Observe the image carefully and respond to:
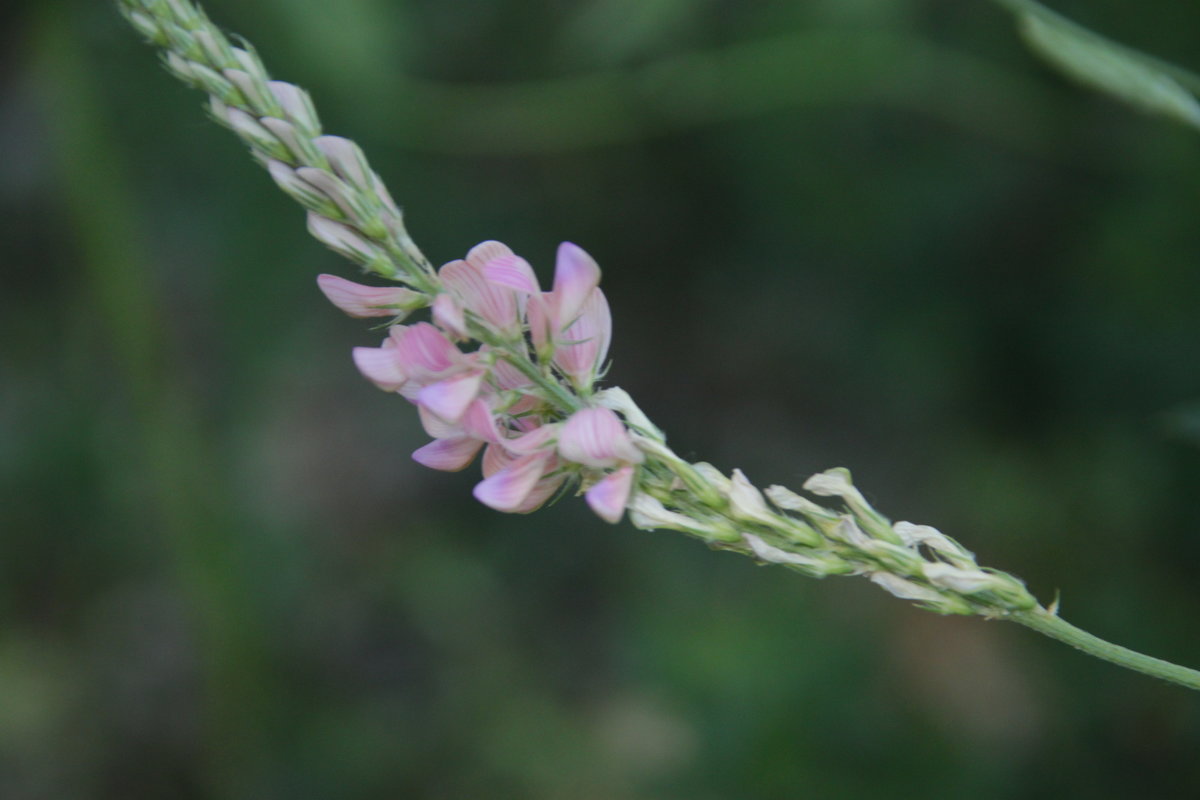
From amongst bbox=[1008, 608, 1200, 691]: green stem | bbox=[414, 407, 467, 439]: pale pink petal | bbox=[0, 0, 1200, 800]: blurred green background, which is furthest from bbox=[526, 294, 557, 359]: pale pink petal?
bbox=[0, 0, 1200, 800]: blurred green background

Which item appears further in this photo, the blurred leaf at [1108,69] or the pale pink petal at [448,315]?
the blurred leaf at [1108,69]

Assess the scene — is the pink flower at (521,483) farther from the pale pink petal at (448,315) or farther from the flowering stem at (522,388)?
the pale pink petal at (448,315)

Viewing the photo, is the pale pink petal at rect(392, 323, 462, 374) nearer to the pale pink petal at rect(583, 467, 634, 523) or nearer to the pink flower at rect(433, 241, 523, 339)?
the pink flower at rect(433, 241, 523, 339)

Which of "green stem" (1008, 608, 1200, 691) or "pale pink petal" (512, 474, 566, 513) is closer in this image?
"green stem" (1008, 608, 1200, 691)

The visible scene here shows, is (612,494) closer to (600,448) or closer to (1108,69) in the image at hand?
(600,448)

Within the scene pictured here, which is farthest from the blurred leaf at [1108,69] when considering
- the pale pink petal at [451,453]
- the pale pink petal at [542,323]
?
the pale pink petal at [451,453]

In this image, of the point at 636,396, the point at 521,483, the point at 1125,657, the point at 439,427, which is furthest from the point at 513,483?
the point at 636,396

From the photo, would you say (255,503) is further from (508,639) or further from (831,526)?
(831,526)

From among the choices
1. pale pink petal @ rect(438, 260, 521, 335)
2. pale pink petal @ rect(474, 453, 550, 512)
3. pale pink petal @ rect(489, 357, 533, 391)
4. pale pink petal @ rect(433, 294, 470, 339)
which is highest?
pale pink petal @ rect(438, 260, 521, 335)
